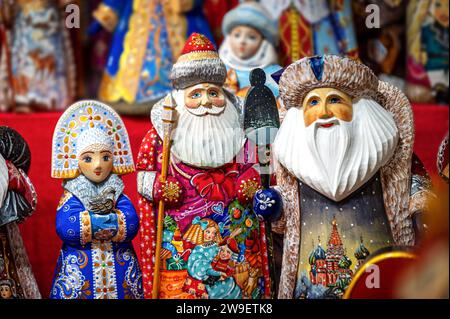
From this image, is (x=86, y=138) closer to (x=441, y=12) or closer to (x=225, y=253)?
(x=225, y=253)

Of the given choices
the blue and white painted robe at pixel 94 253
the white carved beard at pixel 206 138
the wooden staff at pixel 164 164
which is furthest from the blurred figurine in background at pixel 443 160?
the blue and white painted robe at pixel 94 253

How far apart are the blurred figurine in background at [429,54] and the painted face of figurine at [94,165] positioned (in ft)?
8.05

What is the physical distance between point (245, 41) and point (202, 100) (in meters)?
1.32

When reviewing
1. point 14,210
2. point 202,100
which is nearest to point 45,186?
point 14,210

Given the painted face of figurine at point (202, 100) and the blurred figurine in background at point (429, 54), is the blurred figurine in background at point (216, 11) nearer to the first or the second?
the blurred figurine in background at point (429, 54)

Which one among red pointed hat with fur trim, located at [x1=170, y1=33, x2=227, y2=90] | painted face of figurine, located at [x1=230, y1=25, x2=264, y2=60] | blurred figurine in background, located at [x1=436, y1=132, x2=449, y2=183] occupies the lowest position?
blurred figurine in background, located at [x1=436, y1=132, x2=449, y2=183]

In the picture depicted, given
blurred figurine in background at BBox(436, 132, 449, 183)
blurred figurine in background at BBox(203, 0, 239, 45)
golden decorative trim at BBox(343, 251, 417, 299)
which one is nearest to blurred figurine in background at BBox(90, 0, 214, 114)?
blurred figurine in background at BBox(203, 0, 239, 45)

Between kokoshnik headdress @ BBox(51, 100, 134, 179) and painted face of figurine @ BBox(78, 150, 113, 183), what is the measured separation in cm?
2

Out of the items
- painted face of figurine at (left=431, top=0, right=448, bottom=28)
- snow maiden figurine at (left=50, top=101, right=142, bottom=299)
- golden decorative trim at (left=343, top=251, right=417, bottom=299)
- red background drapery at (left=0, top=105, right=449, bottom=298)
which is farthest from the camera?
painted face of figurine at (left=431, top=0, right=448, bottom=28)

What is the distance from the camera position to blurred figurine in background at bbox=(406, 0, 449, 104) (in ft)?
18.4

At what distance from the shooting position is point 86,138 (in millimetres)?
3559

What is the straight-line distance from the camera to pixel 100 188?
3.57m

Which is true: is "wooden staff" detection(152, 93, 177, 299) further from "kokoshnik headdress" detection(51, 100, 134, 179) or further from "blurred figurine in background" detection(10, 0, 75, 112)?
"blurred figurine in background" detection(10, 0, 75, 112)
